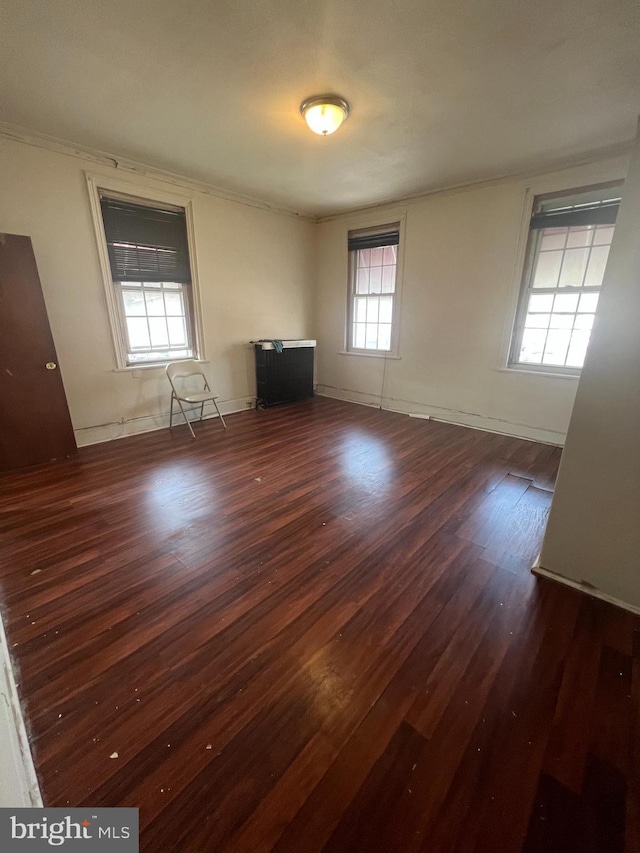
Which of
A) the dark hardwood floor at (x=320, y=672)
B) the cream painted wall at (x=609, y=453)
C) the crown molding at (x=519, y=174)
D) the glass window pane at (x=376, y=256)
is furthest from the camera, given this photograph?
the glass window pane at (x=376, y=256)

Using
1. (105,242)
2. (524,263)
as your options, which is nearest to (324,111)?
(105,242)

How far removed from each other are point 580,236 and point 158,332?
4.49m

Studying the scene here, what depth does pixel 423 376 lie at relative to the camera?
179 inches

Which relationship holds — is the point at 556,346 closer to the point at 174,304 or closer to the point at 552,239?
the point at 552,239

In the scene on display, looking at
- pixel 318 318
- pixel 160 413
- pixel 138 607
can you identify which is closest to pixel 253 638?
pixel 138 607

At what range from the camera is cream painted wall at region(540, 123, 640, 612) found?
1.46m

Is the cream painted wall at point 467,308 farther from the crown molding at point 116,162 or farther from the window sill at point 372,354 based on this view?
the crown molding at point 116,162

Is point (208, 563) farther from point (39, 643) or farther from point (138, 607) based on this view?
point (39, 643)

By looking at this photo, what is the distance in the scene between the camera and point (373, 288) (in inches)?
192

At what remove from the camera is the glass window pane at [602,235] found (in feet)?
10.3

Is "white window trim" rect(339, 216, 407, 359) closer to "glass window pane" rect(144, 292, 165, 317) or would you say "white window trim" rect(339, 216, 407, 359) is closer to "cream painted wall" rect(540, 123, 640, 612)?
"glass window pane" rect(144, 292, 165, 317)

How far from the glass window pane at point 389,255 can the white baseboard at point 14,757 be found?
5.03 m

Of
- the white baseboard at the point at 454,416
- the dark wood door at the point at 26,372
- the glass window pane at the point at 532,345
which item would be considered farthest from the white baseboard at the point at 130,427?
the glass window pane at the point at 532,345

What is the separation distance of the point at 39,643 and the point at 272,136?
3.62 metres
